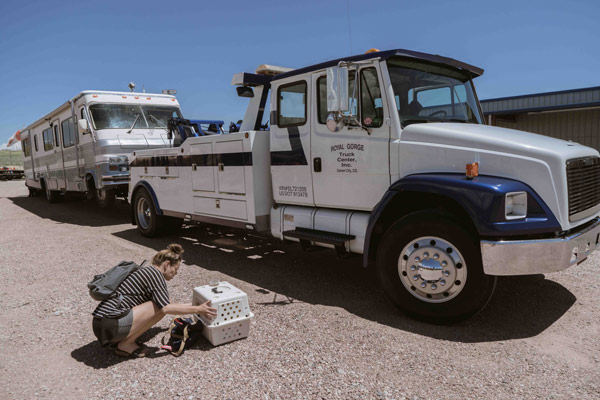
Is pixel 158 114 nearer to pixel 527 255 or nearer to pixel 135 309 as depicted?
pixel 135 309

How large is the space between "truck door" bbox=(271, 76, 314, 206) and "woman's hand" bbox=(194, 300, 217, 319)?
6.69ft

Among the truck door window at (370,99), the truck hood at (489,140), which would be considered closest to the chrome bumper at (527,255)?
the truck hood at (489,140)

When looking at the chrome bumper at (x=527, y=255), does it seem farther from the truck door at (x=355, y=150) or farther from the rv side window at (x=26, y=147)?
the rv side window at (x=26, y=147)

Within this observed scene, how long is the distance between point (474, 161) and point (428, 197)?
0.56 metres

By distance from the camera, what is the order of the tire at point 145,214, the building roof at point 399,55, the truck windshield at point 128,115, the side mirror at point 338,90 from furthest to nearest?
the truck windshield at point 128,115
the tire at point 145,214
the building roof at point 399,55
the side mirror at point 338,90

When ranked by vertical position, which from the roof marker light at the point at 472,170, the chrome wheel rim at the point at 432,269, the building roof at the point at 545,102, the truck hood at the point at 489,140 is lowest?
the chrome wheel rim at the point at 432,269

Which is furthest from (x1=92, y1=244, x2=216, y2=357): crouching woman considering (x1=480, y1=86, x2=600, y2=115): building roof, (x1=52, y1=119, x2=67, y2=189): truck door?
(x1=480, y1=86, x2=600, y2=115): building roof

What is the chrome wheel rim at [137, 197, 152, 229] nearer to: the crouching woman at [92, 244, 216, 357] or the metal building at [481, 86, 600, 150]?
the crouching woman at [92, 244, 216, 357]

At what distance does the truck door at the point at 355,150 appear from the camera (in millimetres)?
4469

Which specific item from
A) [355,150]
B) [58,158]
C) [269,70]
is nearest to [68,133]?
[58,158]

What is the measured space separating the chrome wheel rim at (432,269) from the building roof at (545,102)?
1568cm

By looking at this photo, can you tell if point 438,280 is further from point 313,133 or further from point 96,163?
point 96,163

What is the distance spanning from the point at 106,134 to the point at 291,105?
21.6 feet

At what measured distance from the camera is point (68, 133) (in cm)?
1205
